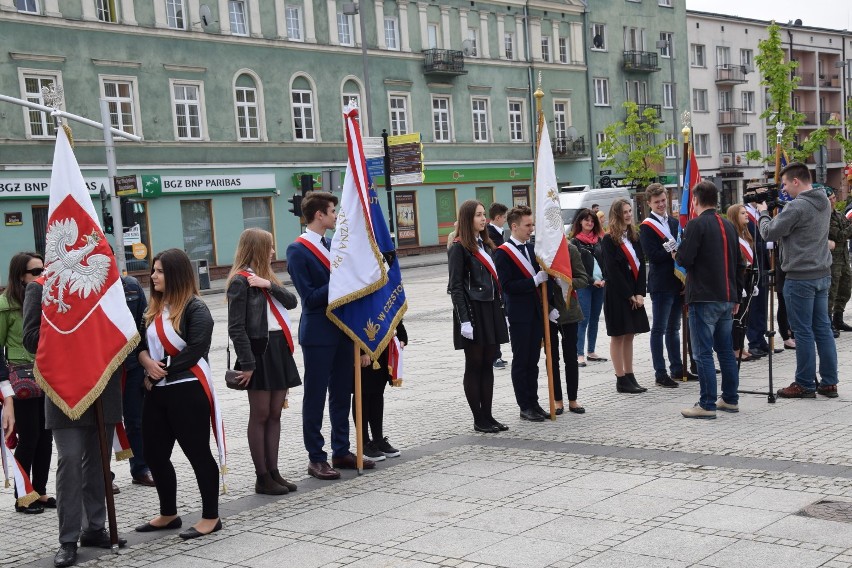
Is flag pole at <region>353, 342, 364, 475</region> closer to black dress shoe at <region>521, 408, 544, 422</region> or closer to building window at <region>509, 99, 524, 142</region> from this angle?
black dress shoe at <region>521, 408, 544, 422</region>

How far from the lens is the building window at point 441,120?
152 ft

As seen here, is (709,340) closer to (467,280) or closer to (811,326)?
(811,326)

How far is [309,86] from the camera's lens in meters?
41.5

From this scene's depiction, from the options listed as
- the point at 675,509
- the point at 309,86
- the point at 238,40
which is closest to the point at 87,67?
the point at 238,40

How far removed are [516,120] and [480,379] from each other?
42438 millimetres

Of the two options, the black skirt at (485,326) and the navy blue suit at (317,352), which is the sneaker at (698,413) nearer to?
the black skirt at (485,326)

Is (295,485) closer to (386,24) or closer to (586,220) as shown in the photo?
(586,220)

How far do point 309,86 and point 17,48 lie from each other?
11606 millimetres

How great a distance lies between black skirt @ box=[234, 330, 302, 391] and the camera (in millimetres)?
7328

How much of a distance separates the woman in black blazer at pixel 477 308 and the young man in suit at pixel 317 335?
127cm

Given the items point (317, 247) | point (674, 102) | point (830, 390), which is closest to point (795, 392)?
point (830, 390)

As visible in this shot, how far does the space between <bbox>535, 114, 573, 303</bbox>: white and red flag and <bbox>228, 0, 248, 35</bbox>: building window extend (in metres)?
31.0

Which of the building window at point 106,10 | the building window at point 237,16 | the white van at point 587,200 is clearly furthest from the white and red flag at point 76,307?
the building window at point 237,16

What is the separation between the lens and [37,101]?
33.7 metres
